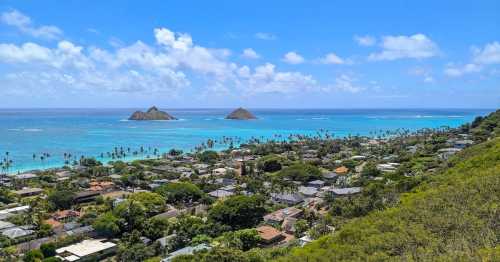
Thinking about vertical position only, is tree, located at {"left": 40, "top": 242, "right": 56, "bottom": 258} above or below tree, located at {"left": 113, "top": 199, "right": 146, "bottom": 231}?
below

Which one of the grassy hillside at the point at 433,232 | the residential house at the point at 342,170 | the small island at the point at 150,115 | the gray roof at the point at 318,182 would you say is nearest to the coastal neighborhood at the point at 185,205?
the residential house at the point at 342,170

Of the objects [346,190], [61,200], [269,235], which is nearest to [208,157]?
[61,200]

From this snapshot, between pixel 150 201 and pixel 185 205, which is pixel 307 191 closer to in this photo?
pixel 185 205

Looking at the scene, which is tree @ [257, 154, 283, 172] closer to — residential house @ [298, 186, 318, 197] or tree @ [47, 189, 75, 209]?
residential house @ [298, 186, 318, 197]

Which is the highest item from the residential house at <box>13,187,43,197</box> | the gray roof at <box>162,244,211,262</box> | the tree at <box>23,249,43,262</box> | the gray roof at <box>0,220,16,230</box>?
the gray roof at <box>162,244,211,262</box>

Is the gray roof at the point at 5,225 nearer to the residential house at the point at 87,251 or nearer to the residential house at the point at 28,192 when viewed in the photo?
the residential house at the point at 87,251

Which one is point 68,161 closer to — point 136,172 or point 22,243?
point 136,172

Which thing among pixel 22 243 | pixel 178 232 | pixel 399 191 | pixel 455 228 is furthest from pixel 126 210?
pixel 455 228

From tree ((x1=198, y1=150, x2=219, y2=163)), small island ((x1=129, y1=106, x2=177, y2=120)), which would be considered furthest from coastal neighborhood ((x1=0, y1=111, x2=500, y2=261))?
small island ((x1=129, y1=106, x2=177, y2=120))
